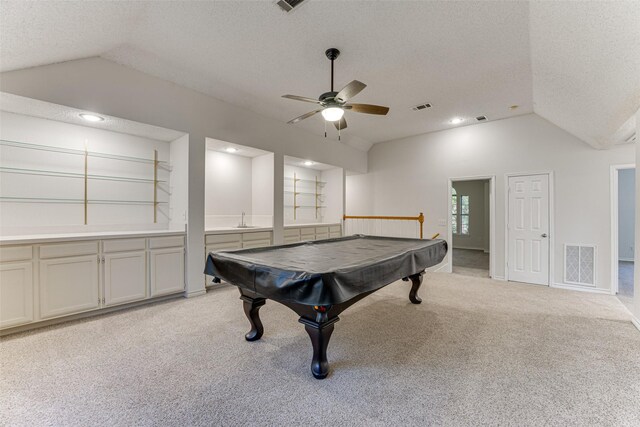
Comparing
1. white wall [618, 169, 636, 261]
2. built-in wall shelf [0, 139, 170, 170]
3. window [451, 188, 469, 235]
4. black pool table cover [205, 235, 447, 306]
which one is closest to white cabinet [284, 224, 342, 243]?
built-in wall shelf [0, 139, 170, 170]

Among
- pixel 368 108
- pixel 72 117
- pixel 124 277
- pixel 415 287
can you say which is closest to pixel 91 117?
pixel 72 117

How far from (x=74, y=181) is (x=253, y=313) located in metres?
2.93

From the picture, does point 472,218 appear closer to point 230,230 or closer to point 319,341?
point 230,230

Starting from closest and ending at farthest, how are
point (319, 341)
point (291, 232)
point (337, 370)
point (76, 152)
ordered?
point (319, 341) → point (337, 370) → point (76, 152) → point (291, 232)

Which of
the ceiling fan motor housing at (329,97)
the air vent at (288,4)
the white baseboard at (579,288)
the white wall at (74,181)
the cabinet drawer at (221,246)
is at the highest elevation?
the air vent at (288,4)

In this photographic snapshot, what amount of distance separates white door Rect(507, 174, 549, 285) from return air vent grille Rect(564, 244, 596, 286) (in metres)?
0.27

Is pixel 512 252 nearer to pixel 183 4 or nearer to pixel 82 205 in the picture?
pixel 183 4

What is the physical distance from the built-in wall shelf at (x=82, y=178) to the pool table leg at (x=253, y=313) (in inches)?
97.9

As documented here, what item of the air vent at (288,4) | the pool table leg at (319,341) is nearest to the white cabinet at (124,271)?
the pool table leg at (319,341)

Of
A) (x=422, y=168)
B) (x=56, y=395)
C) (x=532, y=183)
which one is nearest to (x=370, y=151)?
(x=422, y=168)

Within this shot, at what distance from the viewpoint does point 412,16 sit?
2473mm

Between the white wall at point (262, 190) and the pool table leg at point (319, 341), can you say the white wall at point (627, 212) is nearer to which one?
the white wall at point (262, 190)

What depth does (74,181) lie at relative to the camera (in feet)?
11.2

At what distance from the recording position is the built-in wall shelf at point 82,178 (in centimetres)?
306
